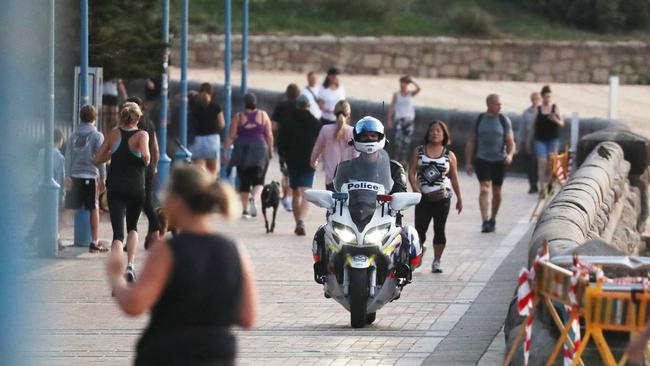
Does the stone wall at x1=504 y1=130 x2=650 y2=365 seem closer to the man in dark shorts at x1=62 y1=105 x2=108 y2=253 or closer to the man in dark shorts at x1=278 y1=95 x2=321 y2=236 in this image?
the man in dark shorts at x1=278 y1=95 x2=321 y2=236

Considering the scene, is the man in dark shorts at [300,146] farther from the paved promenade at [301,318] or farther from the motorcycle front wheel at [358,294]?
the motorcycle front wheel at [358,294]

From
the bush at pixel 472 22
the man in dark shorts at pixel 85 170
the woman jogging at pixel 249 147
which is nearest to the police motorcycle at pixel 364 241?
the man in dark shorts at pixel 85 170

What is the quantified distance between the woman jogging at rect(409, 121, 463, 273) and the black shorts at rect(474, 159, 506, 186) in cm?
463

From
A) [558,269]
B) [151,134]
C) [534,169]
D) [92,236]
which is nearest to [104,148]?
[151,134]

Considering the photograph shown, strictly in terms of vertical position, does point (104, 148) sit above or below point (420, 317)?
above

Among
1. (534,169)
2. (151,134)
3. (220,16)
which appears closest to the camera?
(151,134)

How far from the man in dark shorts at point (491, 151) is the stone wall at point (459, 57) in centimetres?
2959

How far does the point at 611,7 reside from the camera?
54.2 meters


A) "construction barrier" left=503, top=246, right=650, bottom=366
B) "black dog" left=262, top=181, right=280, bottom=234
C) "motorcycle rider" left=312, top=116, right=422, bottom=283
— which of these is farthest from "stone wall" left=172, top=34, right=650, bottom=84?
"construction barrier" left=503, top=246, right=650, bottom=366

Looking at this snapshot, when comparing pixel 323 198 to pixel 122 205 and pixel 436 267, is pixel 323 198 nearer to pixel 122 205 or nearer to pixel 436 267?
pixel 122 205

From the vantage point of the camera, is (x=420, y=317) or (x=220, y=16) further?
(x=220, y=16)

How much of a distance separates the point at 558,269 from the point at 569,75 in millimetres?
46865

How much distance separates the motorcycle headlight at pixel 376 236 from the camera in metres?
12.6

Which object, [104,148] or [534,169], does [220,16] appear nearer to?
[534,169]
